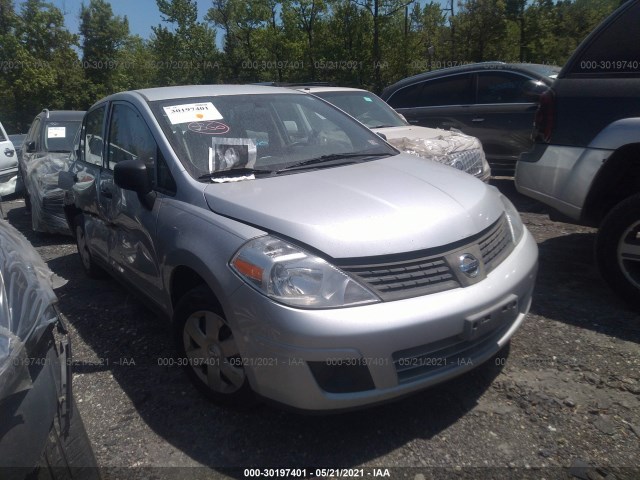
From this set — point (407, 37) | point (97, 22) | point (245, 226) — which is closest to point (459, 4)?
point (407, 37)

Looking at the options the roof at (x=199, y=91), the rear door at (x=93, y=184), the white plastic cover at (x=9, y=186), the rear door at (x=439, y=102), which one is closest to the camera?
the roof at (x=199, y=91)

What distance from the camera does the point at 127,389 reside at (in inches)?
121

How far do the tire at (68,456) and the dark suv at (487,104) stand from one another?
6.51 m

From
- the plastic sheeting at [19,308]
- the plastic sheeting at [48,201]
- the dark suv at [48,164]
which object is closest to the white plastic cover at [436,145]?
the dark suv at [48,164]

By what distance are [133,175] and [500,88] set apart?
19.2 ft

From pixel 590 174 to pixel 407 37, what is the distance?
79.7 ft

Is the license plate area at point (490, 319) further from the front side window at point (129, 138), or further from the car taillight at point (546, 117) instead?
the front side window at point (129, 138)

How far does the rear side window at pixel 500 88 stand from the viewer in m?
7.10

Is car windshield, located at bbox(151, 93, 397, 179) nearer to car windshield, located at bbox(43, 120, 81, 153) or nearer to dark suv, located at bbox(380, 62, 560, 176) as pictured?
dark suv, located at bbox(380, 62, 560, 176)

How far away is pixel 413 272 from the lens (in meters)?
2.31

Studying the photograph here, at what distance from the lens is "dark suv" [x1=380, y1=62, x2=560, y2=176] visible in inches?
276

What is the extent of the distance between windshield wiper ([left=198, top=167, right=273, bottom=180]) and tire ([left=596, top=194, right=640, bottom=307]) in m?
2.30

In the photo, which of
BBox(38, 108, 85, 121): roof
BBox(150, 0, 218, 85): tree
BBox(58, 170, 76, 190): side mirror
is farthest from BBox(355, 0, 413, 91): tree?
BBox(58, 170, 76, 190): side mirror

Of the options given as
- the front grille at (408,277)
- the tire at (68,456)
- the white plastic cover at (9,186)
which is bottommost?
the white plastic cover at (9,186)
